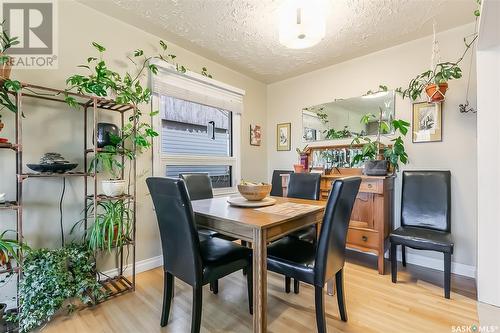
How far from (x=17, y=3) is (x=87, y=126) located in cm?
103

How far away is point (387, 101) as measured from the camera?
285 cm

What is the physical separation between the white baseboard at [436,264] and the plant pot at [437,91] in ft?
5.45

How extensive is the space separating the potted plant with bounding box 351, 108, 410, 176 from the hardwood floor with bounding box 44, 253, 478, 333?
3.62 ft

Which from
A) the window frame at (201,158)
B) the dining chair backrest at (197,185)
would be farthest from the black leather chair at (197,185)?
the window frame at (201,158)

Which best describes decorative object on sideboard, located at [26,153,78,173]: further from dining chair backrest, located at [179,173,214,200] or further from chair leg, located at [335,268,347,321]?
chair leg, located at [335,268,347,321]

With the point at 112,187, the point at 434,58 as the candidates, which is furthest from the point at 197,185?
the point at 434,58

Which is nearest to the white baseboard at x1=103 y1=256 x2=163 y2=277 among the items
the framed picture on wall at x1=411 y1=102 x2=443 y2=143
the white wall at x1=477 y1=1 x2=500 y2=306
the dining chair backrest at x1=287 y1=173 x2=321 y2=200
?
the dining chair backrest at x1=287 y1=173 x2=321 y2=200

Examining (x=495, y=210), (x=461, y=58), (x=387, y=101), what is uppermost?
(x=461, y=58)

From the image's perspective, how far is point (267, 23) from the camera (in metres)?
2.30

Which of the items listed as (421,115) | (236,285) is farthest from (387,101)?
(236,285)

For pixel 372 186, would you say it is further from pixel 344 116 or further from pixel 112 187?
pixel 112 187

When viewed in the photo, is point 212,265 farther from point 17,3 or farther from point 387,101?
point 387,101

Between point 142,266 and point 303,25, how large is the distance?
8.74 feet

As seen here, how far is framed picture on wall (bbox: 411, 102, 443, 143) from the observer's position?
2.50 meters
